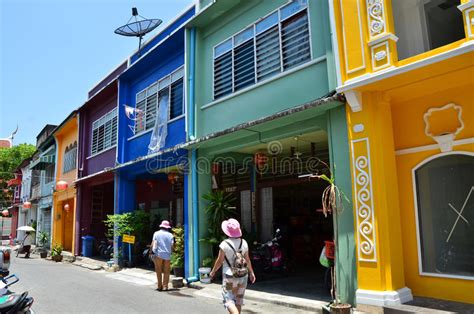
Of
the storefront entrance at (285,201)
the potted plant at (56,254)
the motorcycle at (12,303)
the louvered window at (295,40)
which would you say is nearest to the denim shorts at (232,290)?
the motorcycle at (12,303)

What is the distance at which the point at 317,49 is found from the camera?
8.20 meters

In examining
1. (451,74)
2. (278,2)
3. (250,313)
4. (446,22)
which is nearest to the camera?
(451,74)

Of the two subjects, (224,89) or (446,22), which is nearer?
(446,22)

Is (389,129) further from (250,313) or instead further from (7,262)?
(7,262)

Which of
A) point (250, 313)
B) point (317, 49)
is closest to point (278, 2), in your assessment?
point (317, 49)

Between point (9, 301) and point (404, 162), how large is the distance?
6.94 meters

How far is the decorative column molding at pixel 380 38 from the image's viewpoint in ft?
22.0

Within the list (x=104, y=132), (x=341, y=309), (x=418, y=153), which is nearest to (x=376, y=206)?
(x=418, y=153)

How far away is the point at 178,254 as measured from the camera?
1126cm

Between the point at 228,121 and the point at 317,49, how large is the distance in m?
3.17

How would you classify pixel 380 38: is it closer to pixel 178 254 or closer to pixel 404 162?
pixel 404 162

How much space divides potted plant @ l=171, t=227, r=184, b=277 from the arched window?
260 inches

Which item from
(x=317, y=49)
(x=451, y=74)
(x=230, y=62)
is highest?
(x=230, y=62)

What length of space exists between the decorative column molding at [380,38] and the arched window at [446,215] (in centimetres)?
196
